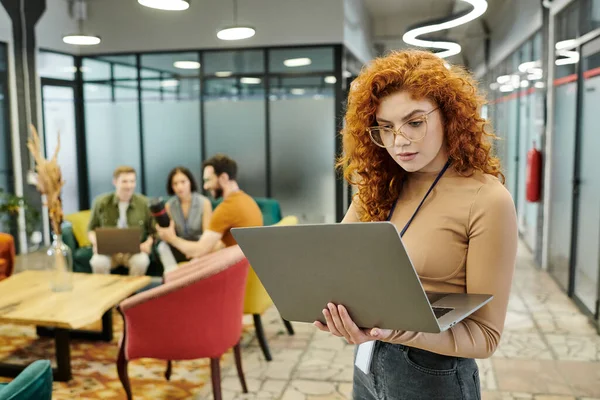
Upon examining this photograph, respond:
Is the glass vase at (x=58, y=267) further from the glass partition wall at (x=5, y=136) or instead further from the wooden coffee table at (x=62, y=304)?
the glass partition wall at (x=5, y=136)

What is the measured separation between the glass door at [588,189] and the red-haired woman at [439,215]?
3.78 m

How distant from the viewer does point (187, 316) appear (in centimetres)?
282

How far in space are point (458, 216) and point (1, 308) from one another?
302 centimetres

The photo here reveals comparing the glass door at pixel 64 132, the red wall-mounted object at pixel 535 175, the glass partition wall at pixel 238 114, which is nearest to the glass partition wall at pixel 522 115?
the red wall-mounted object at pixel 535 175

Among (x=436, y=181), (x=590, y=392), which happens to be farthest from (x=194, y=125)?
(x=436, y=181)

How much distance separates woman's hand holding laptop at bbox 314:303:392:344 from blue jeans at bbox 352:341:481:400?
0.69 ft

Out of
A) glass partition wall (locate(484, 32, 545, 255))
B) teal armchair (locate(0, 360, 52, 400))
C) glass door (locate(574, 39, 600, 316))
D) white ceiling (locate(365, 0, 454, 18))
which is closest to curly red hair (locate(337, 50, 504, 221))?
teal armchair (locate(0, 360, 52, 400))

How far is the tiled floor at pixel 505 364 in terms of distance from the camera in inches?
129

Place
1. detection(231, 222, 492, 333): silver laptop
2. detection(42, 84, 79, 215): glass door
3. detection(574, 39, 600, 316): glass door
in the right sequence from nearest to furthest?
detection(231, 222, 492, 333): silver laptop → detection(574, 39, 600, 316): glass door → detection(42, 84, 79, 215): glass door

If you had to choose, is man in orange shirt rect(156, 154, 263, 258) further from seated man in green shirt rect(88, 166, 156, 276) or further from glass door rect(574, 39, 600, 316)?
glass door rect(574, 39, 600, 316)

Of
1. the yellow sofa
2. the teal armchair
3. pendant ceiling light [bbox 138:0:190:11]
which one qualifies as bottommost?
the yellow sofa

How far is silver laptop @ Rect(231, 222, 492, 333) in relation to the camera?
996mm

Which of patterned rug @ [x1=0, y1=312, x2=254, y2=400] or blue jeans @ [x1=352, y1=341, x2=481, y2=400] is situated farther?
patterned rug @ [x1=0, y1=312, x2=254, y2=400]

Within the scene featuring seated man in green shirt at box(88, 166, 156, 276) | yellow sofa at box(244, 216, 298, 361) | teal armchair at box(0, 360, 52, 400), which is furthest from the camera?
seated man in green shirt at box(88, 166, 156, 276)
